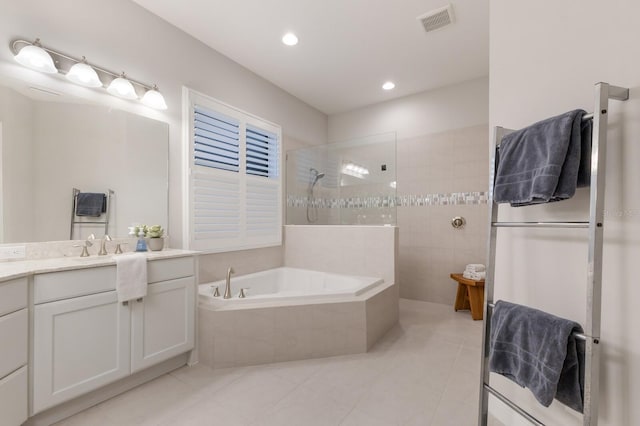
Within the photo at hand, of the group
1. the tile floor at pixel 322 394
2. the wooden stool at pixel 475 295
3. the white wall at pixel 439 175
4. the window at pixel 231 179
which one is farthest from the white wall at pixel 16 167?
the wooden stool at pixel 475 295

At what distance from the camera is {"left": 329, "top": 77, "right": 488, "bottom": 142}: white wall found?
3.52 metres

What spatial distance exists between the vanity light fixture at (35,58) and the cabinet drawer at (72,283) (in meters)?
1.36

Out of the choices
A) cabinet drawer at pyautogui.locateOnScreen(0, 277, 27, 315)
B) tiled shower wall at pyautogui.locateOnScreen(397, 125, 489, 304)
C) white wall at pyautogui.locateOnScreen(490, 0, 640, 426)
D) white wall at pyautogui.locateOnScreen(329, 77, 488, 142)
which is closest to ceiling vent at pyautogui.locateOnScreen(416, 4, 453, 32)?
white wall at pyautogui.locateOnScreen(490, 0, 640, 426)

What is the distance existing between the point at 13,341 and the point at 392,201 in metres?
3.17

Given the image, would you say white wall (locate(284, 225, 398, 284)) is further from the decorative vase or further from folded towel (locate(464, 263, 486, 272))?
the decorative vase

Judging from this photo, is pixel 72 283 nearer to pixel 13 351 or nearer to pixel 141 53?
pixel 13 351

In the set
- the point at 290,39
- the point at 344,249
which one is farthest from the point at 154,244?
the point at 290,39

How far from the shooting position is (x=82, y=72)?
1943mm

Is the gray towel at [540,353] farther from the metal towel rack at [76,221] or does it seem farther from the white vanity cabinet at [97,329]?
the metal towel rack at [76,221]

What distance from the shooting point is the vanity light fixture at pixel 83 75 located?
1924mm

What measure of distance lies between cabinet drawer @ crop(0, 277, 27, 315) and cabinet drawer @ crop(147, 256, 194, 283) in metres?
0.60

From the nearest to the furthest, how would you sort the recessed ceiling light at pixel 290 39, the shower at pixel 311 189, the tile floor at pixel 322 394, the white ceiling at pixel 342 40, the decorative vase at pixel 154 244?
the tile floor at pixel 322 394 < the decorative vase at pixel 154 244 < the white ceiling at pixel 342 40 < the recessed ceiling light at pixel 290 39 < the shower at pixel 311 189

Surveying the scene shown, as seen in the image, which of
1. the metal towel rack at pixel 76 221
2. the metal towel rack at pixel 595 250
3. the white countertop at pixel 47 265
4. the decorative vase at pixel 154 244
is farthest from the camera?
the decorative vase at pixel 154 244

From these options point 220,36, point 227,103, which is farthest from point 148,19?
point 227,103
